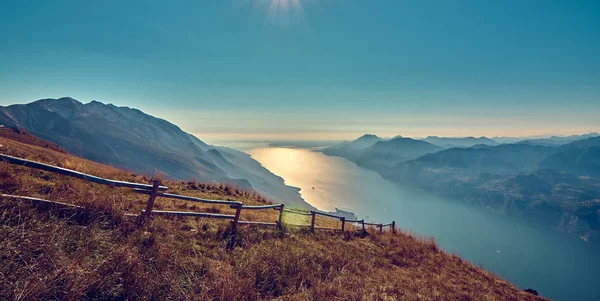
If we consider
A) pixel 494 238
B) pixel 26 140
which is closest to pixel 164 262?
pixel 26 140

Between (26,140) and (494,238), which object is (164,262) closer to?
(26,140)

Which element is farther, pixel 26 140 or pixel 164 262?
pixel 26 140

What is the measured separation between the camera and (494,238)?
5148 inches

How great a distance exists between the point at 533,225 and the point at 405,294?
234553mm

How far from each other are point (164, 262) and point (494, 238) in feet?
571

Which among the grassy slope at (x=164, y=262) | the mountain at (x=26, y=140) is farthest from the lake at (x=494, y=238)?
the mountain at (x=26, y=140)

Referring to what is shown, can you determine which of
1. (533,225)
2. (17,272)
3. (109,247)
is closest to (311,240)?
(109,247)

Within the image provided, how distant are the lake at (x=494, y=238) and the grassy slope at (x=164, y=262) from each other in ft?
235

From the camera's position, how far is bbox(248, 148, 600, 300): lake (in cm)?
9375

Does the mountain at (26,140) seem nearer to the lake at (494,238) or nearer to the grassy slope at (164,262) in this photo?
the grassy slope at (164,262)

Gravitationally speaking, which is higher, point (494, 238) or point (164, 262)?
point (164, 262)

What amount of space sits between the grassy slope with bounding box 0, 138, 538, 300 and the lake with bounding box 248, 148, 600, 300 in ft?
235

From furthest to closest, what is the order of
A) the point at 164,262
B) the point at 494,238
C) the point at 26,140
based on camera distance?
the point at 494,238 → the point at 26,140 → the point at 164,262

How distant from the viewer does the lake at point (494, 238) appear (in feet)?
308
